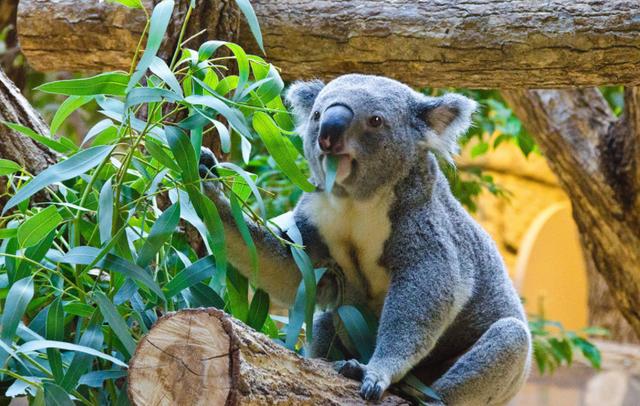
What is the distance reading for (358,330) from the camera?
3.35 m

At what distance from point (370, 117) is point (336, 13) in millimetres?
1051

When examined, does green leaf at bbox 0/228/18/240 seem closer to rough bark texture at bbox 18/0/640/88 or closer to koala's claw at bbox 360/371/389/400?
koala's claw at bbox 360/371/389/400

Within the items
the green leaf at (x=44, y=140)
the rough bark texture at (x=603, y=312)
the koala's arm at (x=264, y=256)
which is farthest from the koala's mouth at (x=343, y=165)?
the rough bark texture at (x=603, y=312)

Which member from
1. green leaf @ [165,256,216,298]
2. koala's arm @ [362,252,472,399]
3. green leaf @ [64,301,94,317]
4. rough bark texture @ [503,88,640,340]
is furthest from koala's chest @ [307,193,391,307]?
rough bark texture @ [503,88,640,340]

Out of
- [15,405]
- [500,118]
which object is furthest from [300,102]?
[15,405]

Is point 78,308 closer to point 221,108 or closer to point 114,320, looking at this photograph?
point 114,320

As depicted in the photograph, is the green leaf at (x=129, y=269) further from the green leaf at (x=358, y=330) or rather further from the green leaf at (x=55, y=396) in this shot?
the green leaf at (x=358, y=330)

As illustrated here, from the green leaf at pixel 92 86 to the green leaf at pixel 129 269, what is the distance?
0.54 metres

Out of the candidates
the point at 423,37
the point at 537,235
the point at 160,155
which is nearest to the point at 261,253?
the point at 160,155

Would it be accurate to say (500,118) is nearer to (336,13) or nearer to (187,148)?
(336,13)

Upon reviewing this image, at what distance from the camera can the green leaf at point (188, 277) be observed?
302cm

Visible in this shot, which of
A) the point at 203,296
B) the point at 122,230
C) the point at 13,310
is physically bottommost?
the point at 203,296

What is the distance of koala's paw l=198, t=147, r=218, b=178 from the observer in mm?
3223

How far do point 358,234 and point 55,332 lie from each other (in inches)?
48.6
